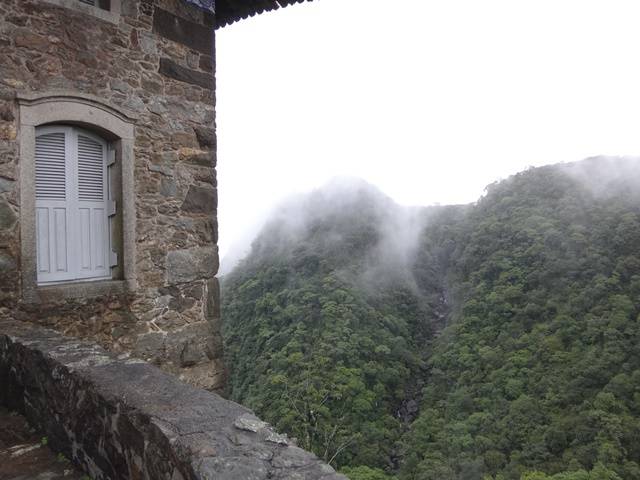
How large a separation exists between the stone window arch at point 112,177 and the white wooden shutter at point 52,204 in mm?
124

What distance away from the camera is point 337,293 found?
40.5 metres

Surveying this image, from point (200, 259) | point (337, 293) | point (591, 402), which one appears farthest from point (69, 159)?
point (337, 293)

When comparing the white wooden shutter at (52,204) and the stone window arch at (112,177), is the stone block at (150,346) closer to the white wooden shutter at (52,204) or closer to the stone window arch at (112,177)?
the stone window arch at (112,177)

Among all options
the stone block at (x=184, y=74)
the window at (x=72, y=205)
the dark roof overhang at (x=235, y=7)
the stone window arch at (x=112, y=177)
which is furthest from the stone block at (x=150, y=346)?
the dark roof overhang at (x=235, y=7)

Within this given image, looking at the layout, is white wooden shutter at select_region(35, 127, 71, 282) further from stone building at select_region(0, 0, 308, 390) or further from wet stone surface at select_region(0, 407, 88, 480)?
wet stone surface at select_region(0, 407, 88, 480)

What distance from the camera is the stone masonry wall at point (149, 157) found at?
317cm

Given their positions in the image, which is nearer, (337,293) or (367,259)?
(337,293)

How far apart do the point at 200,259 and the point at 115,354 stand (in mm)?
2085

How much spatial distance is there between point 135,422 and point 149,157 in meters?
2.81

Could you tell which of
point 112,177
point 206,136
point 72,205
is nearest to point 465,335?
point 206,136

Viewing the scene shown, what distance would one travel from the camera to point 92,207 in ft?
12.3

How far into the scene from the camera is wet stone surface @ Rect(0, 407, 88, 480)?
1.82 m

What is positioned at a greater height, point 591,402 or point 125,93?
Result: point 125,93

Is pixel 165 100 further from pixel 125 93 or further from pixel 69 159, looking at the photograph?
pixel 69 159
